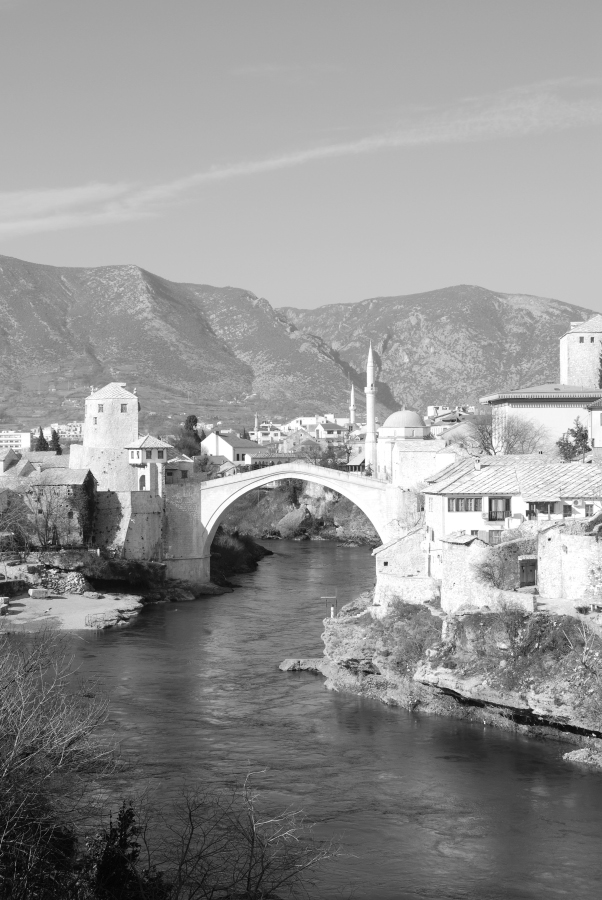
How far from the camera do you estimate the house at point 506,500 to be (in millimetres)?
34719

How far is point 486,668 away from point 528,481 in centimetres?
1001

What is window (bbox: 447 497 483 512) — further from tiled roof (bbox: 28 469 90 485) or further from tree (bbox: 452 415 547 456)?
tiled roof (bbox: 28 469 90 485)

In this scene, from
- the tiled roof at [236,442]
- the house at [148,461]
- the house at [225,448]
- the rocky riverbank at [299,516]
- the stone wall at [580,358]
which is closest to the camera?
the house at [148,461]

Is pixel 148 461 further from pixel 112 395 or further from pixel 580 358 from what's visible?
pixel 580 358

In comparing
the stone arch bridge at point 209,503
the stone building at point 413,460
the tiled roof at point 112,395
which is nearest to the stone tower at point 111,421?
the tiled roof at point 112,395

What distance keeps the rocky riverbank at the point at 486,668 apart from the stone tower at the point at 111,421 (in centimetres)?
2791

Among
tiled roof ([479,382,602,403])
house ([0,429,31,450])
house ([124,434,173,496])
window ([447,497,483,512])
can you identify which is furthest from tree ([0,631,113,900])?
house ([0,429,31,450])

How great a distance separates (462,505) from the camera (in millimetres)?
36094

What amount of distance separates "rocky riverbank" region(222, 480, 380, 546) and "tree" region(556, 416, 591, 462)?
21.8m

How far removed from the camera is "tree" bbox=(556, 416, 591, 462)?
49.2 m

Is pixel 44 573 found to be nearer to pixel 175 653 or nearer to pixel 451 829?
pixel 175 653

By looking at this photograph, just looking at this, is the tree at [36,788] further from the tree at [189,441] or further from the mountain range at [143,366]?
the mountain range at [143,366]

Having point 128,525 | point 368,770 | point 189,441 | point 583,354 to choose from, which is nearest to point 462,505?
point 368,770

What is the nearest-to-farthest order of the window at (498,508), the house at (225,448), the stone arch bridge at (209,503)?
A: the window at (498,508) < the stone arch bridge at (209,503) < the house at (225,448)
